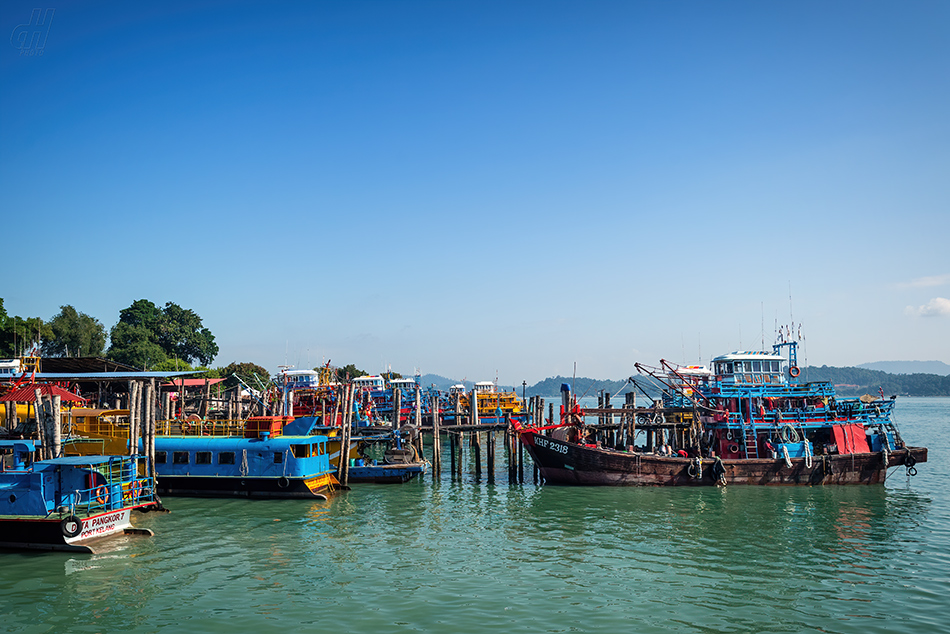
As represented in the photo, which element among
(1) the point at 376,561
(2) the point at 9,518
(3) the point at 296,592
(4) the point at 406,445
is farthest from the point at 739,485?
(2) the point at 9,518

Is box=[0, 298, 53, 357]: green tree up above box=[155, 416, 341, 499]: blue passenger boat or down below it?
above

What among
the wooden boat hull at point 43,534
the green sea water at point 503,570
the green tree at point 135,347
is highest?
the green tree at point 135,347

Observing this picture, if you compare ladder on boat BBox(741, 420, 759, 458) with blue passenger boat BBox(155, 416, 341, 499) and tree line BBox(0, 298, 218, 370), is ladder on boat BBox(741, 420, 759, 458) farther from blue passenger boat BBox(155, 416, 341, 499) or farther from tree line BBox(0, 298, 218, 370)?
tree line BBox(0, 298, 218, 370)

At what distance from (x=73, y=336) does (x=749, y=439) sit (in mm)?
93483

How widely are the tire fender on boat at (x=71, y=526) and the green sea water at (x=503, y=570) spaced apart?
756 millimetres

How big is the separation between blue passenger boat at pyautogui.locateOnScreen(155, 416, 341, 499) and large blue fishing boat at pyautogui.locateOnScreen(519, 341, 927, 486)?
40.3 ft

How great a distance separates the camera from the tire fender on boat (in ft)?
Answer: 66.3

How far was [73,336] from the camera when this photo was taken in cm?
9081

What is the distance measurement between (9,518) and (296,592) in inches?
436

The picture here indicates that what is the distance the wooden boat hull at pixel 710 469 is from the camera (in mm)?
33969

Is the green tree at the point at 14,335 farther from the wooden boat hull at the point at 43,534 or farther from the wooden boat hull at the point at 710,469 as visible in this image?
the wooden boat hull at the point at 710,469

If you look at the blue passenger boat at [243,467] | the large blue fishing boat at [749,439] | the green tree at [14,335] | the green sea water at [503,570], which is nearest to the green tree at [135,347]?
the green tree at [14,335]

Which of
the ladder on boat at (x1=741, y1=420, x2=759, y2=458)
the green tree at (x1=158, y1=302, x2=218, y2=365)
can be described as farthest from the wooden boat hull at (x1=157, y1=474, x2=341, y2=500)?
the green tree at (x1=158, y1=302, x2=218, y2=365)

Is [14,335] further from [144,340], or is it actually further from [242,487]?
[242,487]
